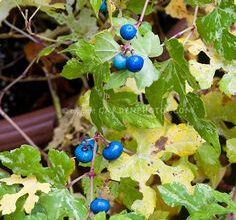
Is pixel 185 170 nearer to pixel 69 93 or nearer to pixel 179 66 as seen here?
pixel 179 66

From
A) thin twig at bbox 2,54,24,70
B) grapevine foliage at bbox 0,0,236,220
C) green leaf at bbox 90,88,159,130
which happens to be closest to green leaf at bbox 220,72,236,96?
grapevine foliage at bbox 0,0,236,220

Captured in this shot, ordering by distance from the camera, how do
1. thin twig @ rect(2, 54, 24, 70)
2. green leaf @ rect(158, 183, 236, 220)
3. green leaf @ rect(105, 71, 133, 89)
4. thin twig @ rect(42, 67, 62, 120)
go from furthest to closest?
1. thin twig @ rect(2, 54, 24, 70)
2. thin twig @ rect(42, 67, 62, 120)
3. green leaf @ rect(105, 71, 133, 89)
4. green leaf @ rect(158, 183, 236, 220)

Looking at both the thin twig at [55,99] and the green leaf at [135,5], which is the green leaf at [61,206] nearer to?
the green leaf at [135,5]

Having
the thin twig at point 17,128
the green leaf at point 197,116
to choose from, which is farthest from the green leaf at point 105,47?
the thin twig at point 17,128

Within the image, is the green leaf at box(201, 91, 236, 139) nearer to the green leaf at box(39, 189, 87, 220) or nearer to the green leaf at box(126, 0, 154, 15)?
the green leaf at box(126, 0, 154, 15)

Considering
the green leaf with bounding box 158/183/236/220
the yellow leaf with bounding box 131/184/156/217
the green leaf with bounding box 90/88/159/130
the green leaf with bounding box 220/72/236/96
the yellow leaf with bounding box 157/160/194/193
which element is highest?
the green leaf with bounding box 220/72/236/96
